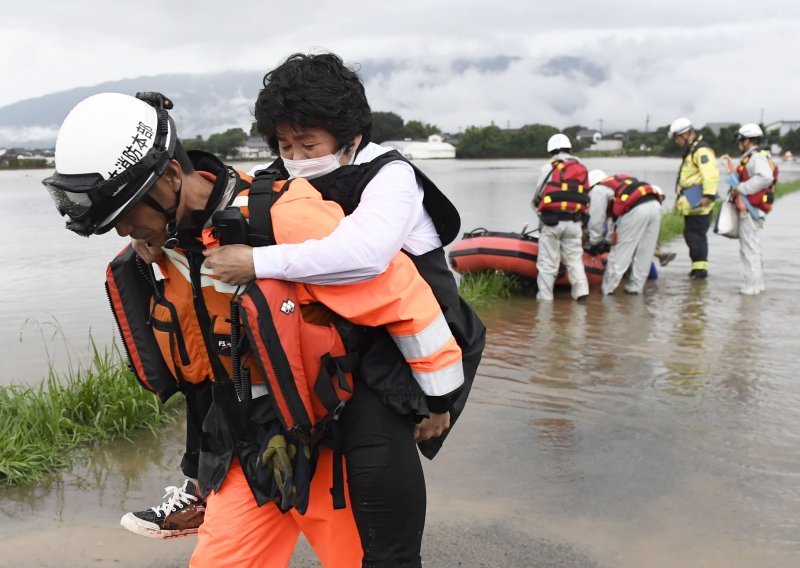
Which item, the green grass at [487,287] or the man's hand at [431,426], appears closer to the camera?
the man's hand at [431,426]

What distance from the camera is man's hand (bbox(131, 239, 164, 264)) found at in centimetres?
202

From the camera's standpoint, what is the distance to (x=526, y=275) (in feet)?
31.0

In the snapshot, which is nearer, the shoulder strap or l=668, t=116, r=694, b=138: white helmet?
the shoulder strap

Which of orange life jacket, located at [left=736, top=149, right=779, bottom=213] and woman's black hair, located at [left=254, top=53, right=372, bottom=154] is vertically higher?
woman's black hair, located at [left=254, top=53, right=372, bottom=154]

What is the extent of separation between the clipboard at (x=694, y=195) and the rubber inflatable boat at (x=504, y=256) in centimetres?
166

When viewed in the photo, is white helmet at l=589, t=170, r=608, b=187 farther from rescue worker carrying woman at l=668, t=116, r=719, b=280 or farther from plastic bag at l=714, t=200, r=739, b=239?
plastic bag at l=714, t=200, r=739, b=239

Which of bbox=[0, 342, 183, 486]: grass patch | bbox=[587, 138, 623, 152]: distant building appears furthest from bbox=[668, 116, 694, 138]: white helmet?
bbox=[587, 138, 623, 152]: distant building

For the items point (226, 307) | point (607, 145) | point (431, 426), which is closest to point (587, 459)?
point (431, 426)

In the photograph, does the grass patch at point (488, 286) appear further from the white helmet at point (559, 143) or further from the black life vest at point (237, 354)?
the black life vest at point (237, 354)

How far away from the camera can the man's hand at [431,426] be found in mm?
2096

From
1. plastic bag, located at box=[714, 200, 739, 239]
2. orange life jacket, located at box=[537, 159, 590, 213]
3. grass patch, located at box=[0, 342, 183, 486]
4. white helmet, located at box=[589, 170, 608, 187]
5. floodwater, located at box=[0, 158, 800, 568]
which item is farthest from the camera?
white helmet, located at box=[589, 170, 608, 187]

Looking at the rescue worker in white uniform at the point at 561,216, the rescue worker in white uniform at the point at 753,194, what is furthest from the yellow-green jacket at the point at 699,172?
the rescue worker in white uniform at the point at 561,216

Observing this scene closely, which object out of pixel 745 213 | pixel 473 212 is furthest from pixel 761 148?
pixel 473 212

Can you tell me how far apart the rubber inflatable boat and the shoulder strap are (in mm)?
7499
